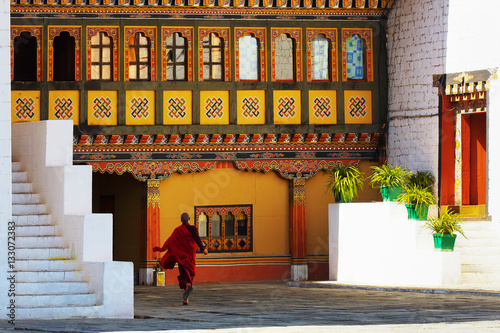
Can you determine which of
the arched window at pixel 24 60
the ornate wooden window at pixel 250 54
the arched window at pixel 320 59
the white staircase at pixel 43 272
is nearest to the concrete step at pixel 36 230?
the white staircase at pixel 43 272

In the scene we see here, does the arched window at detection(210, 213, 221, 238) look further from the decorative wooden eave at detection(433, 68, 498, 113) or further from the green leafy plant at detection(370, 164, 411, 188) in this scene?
the decorative wooden eave at detection(433, 68, 498, 113)

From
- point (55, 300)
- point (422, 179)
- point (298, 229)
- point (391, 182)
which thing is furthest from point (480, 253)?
point (55, 300)

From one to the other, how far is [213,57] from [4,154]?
10297 mm

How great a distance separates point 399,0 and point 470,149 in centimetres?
383

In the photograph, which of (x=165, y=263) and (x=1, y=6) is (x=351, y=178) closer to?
(x=165, y=263)

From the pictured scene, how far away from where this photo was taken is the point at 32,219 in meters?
14.5

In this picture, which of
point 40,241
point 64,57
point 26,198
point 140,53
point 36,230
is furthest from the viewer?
point 64,57

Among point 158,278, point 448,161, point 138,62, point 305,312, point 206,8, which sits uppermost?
point 206,8

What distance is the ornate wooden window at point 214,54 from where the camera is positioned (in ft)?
75.5

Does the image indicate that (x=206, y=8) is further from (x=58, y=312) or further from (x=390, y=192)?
(x=58, y=312)

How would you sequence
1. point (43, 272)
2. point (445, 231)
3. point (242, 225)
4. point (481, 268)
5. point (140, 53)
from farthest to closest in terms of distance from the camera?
point (242, 225), point (140, 53), point (481, 268), point (445, 231), point (43, 272)

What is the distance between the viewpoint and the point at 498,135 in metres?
20.2

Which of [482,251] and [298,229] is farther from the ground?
[298,229]

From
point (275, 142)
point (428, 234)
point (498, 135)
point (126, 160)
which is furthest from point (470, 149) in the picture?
point (126, 160)
